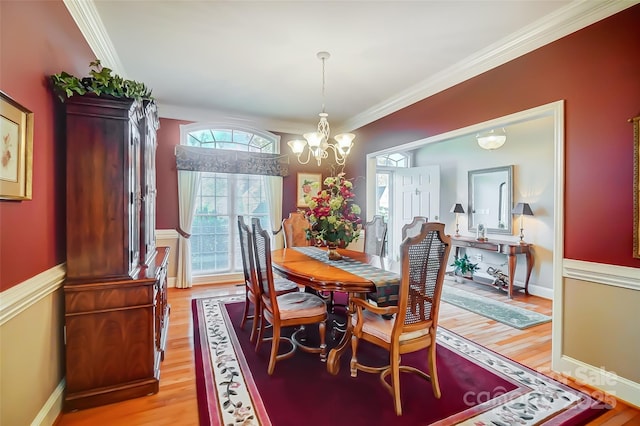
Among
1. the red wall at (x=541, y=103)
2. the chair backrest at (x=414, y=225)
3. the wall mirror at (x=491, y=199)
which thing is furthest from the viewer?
the wall mirror at (x=491, y=199)

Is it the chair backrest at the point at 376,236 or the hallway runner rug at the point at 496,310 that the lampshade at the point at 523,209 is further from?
the chair backrest at the point at 376,236

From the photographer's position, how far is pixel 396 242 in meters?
6.51

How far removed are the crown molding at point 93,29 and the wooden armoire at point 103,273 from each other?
75 cm

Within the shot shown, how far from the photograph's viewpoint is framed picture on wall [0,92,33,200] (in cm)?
134

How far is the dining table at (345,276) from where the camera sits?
2.13m

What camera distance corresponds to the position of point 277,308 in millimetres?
2334

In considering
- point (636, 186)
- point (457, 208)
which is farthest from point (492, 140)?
point (636, 186)

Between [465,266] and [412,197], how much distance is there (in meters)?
1.65

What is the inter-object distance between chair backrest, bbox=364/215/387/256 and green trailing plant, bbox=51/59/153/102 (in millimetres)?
2669

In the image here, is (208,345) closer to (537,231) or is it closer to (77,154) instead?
(77,154)

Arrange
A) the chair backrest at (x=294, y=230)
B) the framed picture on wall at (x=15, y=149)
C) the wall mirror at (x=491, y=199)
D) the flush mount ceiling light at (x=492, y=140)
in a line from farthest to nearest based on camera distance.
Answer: the wall mirror at (x=491, y=199) → the flush mount ceiling light at (x=492, y=140) → the chair backrest at (x=294, y=230) → the framed picture on wall at (x=15, y=149)

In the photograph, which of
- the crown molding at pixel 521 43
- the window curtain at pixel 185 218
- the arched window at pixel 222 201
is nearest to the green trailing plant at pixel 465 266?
the crown molding at pixel 521 43

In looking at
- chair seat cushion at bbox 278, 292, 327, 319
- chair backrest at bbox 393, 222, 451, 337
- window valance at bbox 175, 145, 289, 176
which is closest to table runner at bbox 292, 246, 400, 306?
chair backrest at bbox 393, 222, 451, 337

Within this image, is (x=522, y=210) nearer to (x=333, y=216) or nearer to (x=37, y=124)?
(x=333, y=216)
